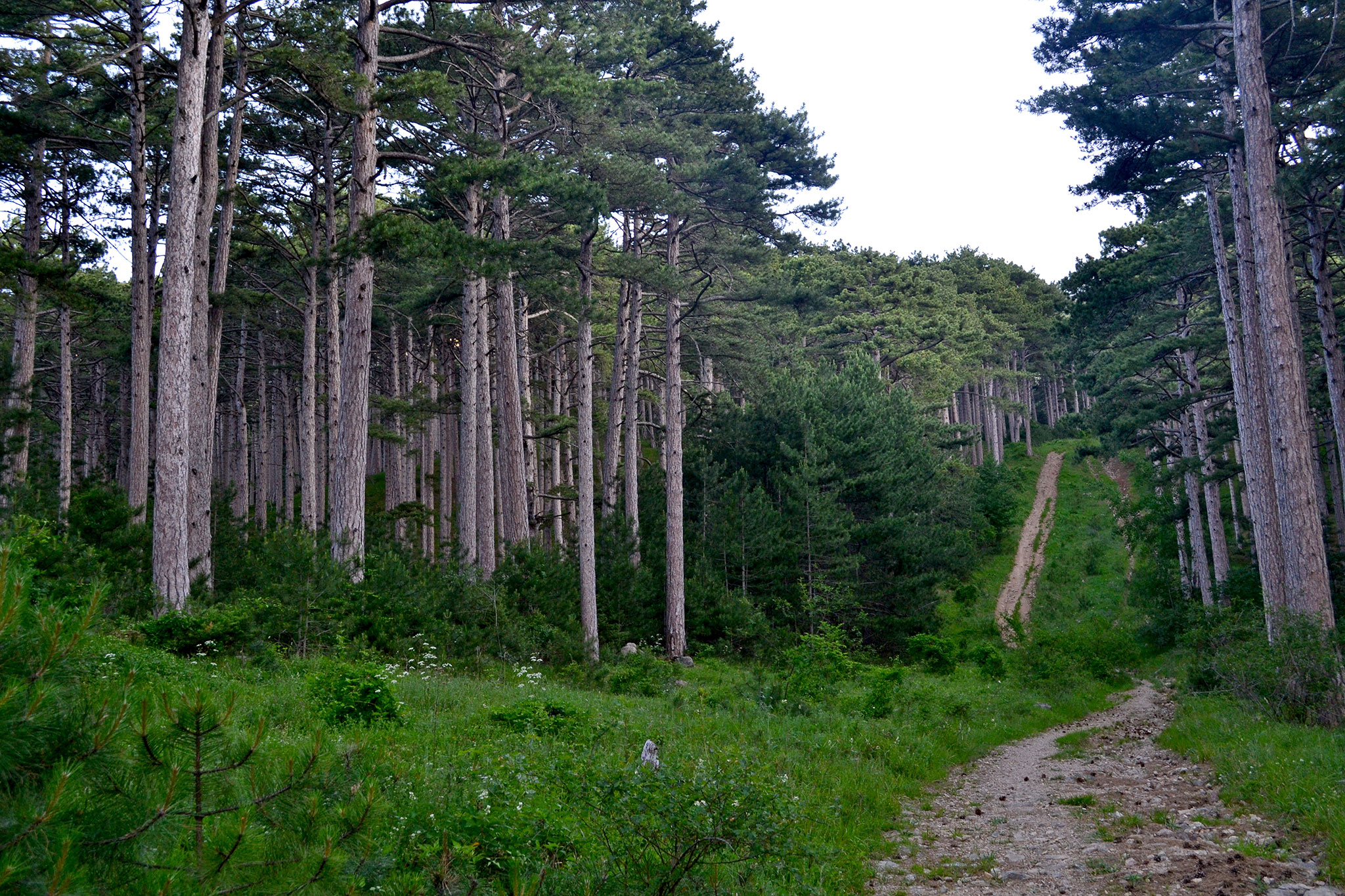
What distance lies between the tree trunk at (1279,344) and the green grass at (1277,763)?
2248 mm

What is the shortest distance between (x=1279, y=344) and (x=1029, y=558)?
92.9ft

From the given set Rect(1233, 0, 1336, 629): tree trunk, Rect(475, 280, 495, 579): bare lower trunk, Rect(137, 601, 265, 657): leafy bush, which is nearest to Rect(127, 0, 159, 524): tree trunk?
Rect(137, 601, 265, 657): leafy bush

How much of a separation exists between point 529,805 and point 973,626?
2816 centimetres

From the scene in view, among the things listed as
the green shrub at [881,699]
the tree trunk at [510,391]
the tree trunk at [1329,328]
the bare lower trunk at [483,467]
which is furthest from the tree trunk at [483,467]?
the tree trunk at [1329,328]

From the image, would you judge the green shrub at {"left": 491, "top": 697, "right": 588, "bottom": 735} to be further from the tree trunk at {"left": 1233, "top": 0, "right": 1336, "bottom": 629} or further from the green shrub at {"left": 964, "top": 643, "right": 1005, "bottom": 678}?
the green shrub at {"left": 964, "top": 643, "right": 1005, "bottom": 678}

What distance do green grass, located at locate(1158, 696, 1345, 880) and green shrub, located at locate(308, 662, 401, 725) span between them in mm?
7740

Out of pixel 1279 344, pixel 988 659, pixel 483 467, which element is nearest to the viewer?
pixel 1279 344

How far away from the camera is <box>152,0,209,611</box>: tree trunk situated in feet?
38.5

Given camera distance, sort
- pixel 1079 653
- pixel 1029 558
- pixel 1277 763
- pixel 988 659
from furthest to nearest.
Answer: pixel 1029 558 < pixel 988 659 < pixel 1079 653 < pixel 1277 763

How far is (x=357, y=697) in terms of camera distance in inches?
325

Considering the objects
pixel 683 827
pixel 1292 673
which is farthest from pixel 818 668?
pixel 683 827

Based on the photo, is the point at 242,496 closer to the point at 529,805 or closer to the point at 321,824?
the point at 529,805

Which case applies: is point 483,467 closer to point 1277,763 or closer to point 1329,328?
point 1277,763

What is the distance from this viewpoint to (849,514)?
2606 centimetres
